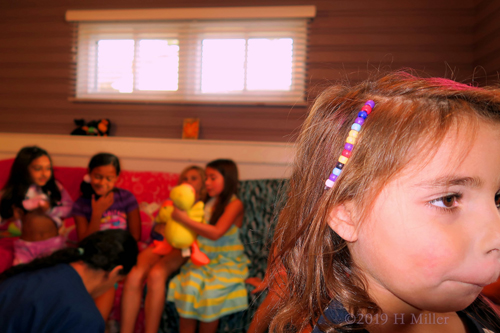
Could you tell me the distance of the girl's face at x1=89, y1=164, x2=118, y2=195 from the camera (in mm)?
2473

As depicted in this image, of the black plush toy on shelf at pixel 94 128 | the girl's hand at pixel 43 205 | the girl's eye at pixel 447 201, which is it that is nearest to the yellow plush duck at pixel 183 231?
the girl's hand at pixel 43 205

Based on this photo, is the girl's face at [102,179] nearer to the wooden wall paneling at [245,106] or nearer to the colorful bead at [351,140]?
the wooden wall paneling at [245,106]

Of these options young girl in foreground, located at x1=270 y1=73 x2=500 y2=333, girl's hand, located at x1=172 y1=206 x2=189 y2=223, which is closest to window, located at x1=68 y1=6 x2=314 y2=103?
girl's hand, located at x1=172 y1=206 x2=189 y2=223

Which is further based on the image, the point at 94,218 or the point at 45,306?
the point at 94,218

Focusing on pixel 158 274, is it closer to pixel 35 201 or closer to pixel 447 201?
pixel 35 201

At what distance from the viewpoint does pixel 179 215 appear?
80.7 inches

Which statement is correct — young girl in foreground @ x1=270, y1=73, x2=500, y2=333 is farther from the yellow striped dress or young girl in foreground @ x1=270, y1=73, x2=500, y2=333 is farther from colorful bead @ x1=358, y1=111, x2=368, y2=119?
the yellow striped dress

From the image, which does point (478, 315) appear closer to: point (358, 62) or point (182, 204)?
point (182, 204)

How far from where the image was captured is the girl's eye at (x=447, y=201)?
46 cm

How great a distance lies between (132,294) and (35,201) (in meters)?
1.14

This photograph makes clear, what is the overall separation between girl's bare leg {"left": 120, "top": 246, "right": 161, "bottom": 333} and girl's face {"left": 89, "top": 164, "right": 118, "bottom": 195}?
2.30 ft

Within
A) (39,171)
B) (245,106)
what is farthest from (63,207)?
(245,106)

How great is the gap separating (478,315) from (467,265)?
34 cm

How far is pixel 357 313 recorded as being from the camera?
0.55 m
